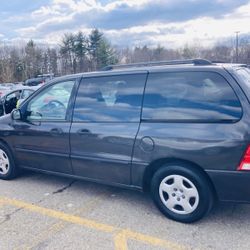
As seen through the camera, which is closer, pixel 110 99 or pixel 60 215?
pixel 60 215

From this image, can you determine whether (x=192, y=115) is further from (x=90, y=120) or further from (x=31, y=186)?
(x=31, y=186)

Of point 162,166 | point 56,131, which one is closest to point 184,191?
point 162,166

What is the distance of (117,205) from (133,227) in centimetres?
56

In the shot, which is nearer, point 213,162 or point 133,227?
point 213,162

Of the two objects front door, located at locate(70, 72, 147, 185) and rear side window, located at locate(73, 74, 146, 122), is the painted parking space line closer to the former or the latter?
front door, located at locate(70, 72, 147, 185)

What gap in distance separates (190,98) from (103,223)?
64.7 inches

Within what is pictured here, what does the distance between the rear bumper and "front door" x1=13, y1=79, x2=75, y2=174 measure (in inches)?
76.0

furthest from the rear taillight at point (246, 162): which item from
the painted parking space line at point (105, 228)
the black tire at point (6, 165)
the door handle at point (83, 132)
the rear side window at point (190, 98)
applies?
the black tire at point (6, 165)

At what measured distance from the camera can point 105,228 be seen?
3162mm

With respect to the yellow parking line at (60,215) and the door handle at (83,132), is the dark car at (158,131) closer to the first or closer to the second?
the door handle at (83,132)

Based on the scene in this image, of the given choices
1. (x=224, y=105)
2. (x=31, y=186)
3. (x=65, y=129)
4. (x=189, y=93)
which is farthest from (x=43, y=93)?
(x=224, y=105)

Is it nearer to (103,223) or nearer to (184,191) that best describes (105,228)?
(103,223)

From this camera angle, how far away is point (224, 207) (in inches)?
137

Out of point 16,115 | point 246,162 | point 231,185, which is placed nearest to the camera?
point 246,162
